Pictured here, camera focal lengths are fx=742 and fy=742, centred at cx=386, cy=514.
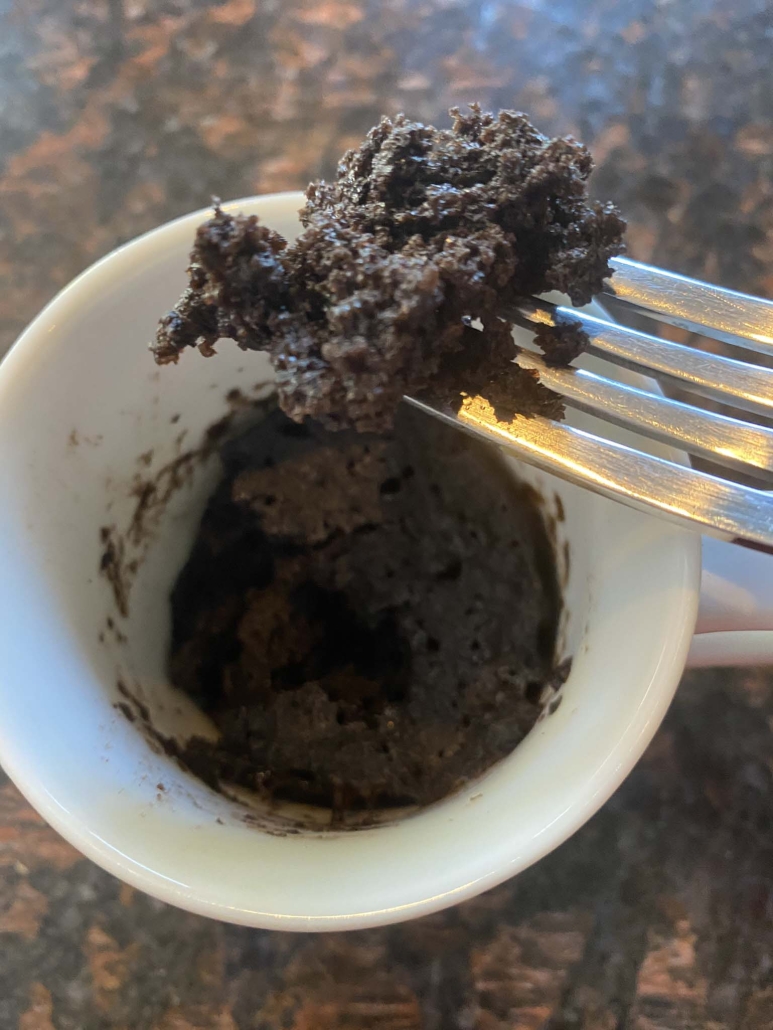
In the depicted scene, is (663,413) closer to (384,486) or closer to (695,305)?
(695,305)

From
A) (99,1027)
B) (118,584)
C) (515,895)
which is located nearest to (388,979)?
(515,895)

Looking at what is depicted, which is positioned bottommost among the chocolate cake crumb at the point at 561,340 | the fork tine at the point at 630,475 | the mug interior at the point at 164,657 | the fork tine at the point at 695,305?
the mug interior at the point at 164,657

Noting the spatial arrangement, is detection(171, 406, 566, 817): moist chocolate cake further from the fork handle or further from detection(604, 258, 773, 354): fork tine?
detection(604, 258, 773, 354): fork tine

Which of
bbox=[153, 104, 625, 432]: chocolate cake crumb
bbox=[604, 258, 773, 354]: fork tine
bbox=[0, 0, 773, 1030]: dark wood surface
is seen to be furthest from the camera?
bbox=[0, 0, 773, 1030]: dark wood surface

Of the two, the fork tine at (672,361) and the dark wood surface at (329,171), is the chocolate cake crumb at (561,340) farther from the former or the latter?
the dark wood surface at (329,171)

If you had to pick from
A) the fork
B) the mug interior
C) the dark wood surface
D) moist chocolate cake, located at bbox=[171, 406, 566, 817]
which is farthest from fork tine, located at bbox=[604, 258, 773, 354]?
the dark wood surface

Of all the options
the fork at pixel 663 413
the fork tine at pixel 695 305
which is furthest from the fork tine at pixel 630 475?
the fork tine at pixel 695 305
